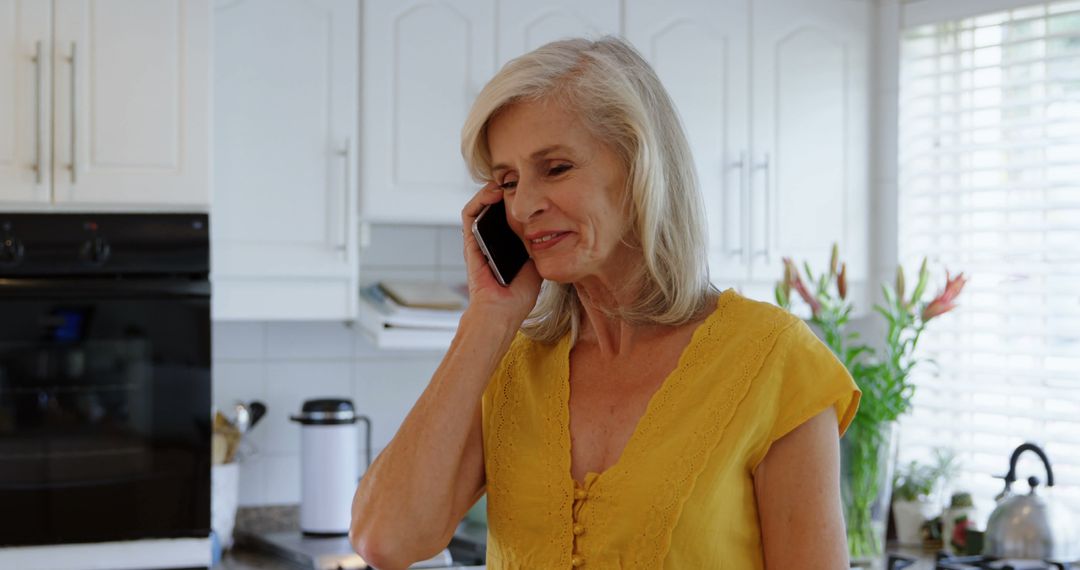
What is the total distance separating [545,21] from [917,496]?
143 cm

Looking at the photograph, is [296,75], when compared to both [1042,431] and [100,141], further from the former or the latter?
[1042,431]

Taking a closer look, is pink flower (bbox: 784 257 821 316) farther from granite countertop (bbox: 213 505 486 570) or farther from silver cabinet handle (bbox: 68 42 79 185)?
silver cabinet handle (bbox: 68 42 79 185)

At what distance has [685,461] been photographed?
116 cm

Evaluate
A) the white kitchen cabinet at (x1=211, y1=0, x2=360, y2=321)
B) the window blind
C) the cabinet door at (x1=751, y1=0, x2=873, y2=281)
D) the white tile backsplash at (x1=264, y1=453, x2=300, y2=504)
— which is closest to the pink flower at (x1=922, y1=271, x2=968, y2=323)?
the window blind

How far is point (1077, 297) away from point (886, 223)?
0.53 metres

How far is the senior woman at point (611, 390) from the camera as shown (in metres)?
1.14

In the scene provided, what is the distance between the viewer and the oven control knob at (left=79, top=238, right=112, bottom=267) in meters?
2.31

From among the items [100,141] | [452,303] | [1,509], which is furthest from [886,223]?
[1,509]

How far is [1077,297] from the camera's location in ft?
9.09

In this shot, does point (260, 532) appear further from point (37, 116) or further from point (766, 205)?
point (766, 205)

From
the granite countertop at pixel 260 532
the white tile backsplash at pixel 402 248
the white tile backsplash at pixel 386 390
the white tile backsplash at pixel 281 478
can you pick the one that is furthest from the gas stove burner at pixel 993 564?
the white tile backsplash at pixel 281 478

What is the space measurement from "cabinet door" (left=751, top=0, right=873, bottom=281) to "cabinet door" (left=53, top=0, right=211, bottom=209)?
1305 millimetres

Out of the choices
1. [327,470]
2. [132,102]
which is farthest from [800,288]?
[132,102]

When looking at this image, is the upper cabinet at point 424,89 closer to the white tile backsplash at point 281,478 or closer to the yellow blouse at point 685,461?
the white tile backsplash at point 281,478
